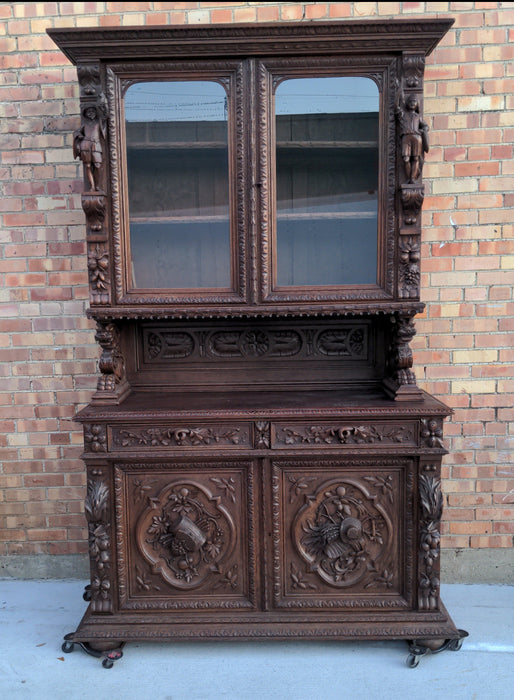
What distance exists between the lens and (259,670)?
187 centimetres

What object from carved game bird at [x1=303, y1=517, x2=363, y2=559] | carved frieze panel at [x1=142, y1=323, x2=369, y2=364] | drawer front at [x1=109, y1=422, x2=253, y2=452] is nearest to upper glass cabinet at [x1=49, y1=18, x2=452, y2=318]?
carved frieze panel at [x1=142, y1=323, x2=369, y2=364]

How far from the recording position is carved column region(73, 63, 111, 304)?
1.85 m

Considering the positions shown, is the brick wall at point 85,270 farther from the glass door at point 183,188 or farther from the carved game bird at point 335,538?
the carved game bird at point 335,538

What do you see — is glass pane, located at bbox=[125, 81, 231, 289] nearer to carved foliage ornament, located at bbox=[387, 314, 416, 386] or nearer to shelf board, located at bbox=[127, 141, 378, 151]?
shelf board, located at bbox=[127, 141, 378, 151]

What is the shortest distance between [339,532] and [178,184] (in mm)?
1464

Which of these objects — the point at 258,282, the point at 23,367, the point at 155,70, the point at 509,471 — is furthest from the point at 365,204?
the point at 23,367

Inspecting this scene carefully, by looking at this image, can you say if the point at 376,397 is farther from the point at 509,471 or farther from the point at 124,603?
the point at 124,603

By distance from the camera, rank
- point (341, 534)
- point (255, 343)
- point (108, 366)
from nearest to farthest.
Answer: point (341, 534), point (108, 366), point (255, 343)

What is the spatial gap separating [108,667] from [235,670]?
18.6 inches

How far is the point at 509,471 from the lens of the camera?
7.85ft

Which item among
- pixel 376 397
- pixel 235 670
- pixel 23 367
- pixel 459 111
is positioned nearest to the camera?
pixel 235 670

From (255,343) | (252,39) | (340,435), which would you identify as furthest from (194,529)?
(252,39)

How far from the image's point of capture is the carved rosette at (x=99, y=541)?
191 centimetres

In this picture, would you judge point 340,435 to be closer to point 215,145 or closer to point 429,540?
point 429,540
